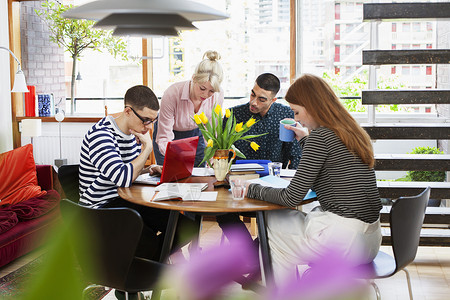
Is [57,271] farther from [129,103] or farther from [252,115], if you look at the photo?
[252,115]

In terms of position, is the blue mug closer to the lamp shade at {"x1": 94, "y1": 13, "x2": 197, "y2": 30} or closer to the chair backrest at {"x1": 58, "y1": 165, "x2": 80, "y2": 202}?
the chair backrest at {"x1": 58, "y1": 165, "x2": 80, "y2": 202}

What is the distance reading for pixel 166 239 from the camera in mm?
2521

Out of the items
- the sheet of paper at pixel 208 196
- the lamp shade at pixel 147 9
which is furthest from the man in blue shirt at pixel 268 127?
the lamp shade at pixel 147 9

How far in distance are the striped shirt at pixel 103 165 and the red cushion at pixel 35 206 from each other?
65.3 inches

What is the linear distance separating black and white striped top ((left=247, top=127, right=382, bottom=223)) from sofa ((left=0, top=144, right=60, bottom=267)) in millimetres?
2268

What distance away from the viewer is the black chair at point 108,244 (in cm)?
198

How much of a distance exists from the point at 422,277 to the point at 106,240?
2387 millimetres

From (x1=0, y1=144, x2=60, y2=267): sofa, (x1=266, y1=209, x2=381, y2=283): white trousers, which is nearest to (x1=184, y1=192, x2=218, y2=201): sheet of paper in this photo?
(x1=266, y1=209, x2=381, y2=283): white trousers

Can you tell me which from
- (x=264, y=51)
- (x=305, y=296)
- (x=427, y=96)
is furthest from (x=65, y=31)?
(x=305, y=296)

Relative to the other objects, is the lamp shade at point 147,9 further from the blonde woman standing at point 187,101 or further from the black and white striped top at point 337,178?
the blonde woman standing at point 187,101

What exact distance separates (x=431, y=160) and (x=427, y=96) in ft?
1.46

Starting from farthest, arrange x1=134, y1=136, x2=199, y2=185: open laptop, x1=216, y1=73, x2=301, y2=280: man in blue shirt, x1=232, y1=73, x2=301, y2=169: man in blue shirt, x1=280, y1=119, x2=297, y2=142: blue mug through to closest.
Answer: x1=232, y1=73, x2=301, y2=169: man in blue shirt, x1=216, y1=73, x2=301, y2=280: man in blue shirt, x1=280, y1=119, x2=297, y2=142: blue mug, x1=134, y1=136, x2=199, y2=185: open laptop

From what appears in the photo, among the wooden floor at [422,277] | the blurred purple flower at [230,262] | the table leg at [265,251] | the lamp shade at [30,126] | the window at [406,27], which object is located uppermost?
the window at [406,27]

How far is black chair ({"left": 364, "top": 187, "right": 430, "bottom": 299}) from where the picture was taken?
83.1 inches
